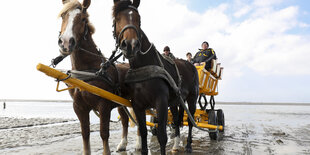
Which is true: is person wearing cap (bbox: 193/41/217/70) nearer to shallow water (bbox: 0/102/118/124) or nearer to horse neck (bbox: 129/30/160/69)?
horse neck (bbox: 129/30/160/69)

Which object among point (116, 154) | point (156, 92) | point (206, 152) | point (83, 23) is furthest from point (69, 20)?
point (206, 152)

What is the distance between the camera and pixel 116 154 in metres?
Result: 5.14

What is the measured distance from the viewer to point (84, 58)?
3.78m

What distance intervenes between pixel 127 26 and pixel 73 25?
896 millimetres

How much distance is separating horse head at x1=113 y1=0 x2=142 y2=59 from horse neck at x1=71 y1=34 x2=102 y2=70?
713 millimetres

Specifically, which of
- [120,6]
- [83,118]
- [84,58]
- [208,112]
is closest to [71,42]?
[84,58]

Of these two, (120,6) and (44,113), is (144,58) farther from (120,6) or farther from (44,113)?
(44,113)

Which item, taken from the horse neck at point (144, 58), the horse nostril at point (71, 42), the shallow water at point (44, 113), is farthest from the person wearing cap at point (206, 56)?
the shallow water at point (44, 113)

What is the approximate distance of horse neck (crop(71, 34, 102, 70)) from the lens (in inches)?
147

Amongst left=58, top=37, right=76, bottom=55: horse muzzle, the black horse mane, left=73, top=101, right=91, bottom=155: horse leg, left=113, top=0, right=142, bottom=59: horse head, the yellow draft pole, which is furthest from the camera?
left=73, top=101, right=91, bottom=155: horse leg

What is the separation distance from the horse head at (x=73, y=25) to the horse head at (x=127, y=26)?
59 centimetres

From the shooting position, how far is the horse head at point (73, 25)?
3.07 meters

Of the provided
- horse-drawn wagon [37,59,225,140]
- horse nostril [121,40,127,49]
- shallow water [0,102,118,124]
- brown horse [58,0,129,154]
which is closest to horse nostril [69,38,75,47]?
brown horse [58,0,129,154]

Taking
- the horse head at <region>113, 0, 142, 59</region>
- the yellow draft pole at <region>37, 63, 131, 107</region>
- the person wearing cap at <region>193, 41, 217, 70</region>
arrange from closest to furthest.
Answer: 1. the yellow draft pole at <region>37, 63, 131, 107</region>
2. the horse head at <region>113, 0, 142, 59</region>
3. the person wearing cap at <region>193, 41, 217, 70</region>
